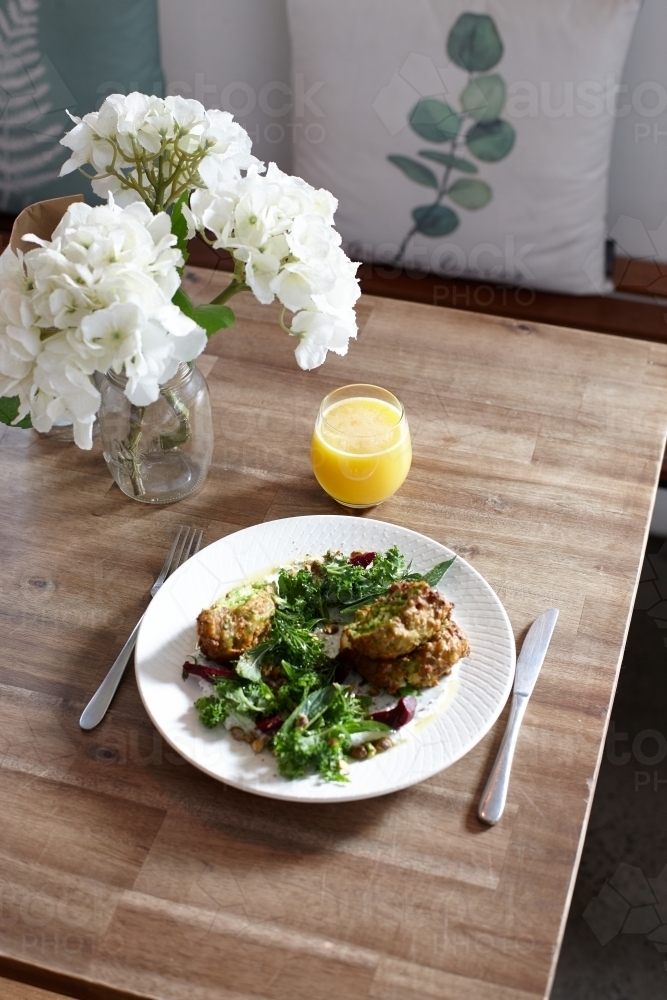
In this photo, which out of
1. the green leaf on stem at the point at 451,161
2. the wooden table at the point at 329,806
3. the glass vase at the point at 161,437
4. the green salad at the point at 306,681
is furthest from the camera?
the green leaf on stem at the point at 451,161

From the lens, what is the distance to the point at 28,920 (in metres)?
0.95

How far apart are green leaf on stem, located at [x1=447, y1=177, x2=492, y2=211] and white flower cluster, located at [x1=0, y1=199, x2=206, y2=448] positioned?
129 centimetres

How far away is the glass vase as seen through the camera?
1.28 metres

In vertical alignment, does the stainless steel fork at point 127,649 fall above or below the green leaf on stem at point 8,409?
below

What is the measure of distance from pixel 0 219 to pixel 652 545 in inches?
71.0

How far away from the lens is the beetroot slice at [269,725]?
1.05m

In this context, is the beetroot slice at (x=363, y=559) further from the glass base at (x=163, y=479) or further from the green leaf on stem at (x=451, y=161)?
the green leaf on stem at (x=451, y=161)

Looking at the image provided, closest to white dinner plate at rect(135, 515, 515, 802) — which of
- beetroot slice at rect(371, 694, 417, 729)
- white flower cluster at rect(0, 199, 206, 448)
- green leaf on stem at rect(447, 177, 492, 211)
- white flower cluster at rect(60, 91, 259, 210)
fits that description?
beetroot slice at rect(371, 694, 417, 729)

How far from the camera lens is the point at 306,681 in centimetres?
107

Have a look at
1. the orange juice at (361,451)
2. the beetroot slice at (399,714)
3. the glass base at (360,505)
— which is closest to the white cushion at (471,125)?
the orange juice at (361,451)

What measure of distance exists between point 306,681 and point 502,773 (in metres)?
0.23

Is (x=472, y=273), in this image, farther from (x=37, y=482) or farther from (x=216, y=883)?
(x=216, y=883)

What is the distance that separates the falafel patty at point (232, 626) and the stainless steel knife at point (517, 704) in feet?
0.95

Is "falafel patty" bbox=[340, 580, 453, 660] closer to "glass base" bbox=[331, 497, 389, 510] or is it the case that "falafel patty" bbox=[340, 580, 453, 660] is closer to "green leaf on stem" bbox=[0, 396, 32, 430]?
"glass base" bbox=[331, 497, 389, 510]
